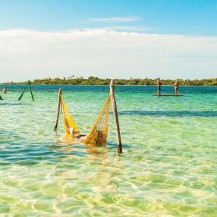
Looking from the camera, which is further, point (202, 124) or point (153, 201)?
point (202, 124)

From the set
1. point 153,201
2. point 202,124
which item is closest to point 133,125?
point 202,124

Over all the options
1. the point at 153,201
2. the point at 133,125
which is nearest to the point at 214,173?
the point at 153,201

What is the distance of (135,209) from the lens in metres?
6.40

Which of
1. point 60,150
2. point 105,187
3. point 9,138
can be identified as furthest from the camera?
point 9,138

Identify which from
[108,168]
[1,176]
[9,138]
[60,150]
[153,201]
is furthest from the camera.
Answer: [9,138]

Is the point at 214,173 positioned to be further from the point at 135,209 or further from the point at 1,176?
the point at 1,176

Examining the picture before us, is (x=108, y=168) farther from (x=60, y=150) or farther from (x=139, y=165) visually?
(x=60, y=150)

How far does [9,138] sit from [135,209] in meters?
8.65

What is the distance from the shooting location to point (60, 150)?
1143 centimetres

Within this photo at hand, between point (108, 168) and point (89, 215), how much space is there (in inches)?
119

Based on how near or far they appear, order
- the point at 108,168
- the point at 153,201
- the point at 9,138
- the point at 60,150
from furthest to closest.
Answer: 1. the point at 9,138
2. the point at 60,150
3. the point at 108,168
4. the point at 153,201

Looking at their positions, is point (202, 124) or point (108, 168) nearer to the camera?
point (108, 168)

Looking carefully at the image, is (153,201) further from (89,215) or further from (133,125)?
(133,125)

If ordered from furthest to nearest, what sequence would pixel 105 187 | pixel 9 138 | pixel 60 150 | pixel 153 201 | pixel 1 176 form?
pixel 9 138 < pixel 60 150 < pixel 1 176 < pixel 105 187 < pixel 153 201
